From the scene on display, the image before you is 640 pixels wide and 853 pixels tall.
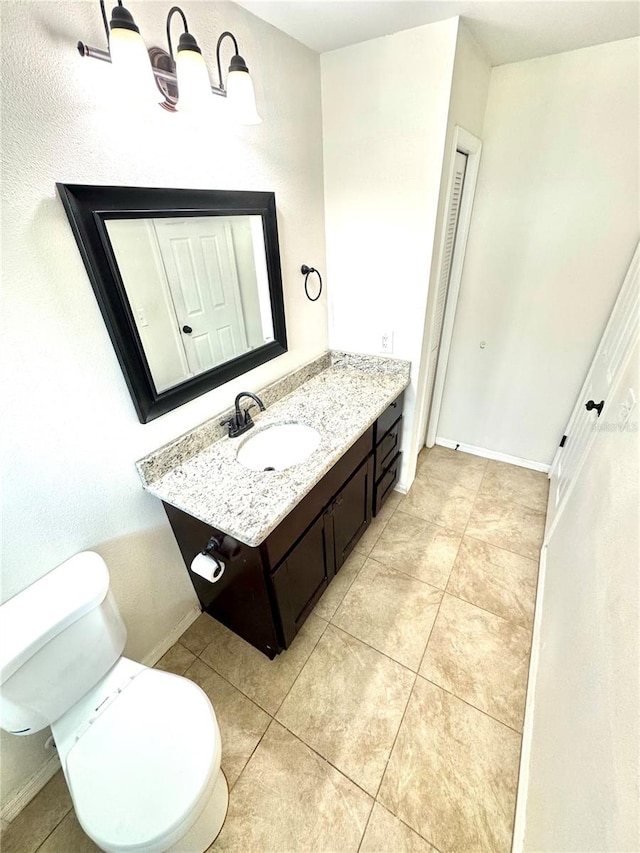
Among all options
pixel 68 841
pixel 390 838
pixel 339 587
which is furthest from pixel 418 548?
pixel 68 841

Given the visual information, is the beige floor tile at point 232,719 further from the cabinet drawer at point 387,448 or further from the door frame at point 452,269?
the door frame at point 452,269

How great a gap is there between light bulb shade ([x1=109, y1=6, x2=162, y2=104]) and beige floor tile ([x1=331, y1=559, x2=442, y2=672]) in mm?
1957

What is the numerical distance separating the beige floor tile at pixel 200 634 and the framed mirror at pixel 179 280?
41.4 inches

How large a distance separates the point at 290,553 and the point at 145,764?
64 centimetres

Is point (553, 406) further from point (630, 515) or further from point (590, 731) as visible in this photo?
point (590, 731)

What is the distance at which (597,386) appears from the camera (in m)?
1.78

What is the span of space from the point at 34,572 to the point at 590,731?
148 centimetres

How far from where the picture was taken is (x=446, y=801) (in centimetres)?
111

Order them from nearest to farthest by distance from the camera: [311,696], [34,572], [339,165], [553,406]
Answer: [34,572]
[311,696]
[339,165]
[553,406]

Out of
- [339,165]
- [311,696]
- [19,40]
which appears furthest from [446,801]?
[339,165]

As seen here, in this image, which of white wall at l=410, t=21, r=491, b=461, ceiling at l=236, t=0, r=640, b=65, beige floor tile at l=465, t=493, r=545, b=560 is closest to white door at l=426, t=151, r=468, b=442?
white wall at l=410, t=21, r=491, b=461

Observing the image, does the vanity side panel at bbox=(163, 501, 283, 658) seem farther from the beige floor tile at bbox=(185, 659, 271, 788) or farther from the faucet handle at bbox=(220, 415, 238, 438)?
the faucet handle at bbox=(220, 415, 238, 438)

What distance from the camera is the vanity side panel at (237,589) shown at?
1.17 meters

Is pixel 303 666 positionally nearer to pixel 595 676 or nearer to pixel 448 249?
pixel 595 676
